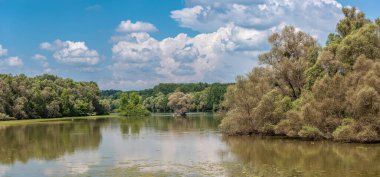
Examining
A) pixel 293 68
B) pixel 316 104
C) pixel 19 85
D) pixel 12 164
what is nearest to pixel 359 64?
pixel 316 104

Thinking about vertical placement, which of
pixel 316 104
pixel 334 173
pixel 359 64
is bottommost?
pixel 334 173

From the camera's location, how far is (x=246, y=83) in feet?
203

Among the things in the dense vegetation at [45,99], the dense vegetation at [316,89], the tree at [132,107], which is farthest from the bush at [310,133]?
the tree at [132,107]

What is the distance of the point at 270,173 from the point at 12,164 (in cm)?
2013

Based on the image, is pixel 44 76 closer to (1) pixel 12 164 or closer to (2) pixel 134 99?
(2) pixel 134 99

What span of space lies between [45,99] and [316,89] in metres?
111

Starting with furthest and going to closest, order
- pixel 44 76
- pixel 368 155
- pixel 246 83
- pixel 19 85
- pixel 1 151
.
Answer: pixel 44 76 < pixel 19 85 < pixel 246 83 < pixel 1 151 < pixel 368 155

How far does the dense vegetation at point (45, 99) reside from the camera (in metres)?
124

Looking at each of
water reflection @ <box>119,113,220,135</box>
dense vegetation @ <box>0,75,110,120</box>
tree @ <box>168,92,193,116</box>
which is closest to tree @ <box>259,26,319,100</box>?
water reflection @ <box>119,113,220,135</box>

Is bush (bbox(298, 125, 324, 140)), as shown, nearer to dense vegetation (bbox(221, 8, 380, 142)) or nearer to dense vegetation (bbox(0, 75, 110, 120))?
dense vegetation (bbox(221, 8, 380, 142))

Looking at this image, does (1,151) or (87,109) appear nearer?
(1,151)

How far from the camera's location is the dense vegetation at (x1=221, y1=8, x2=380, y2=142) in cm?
4562

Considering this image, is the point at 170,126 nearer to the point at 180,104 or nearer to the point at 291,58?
the point at 291,58

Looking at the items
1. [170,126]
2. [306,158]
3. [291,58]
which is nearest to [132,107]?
[170,126]
